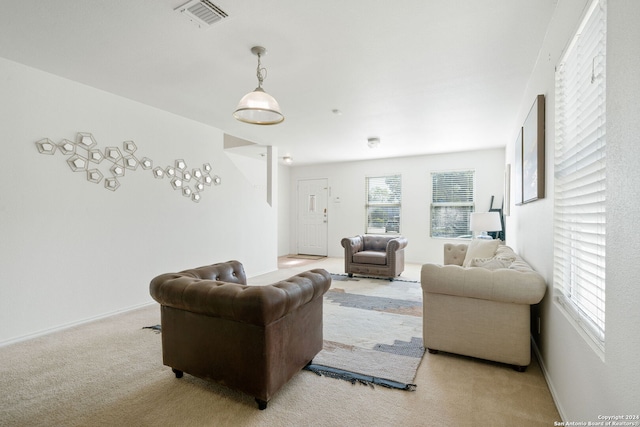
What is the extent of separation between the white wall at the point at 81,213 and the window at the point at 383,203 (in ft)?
13.6

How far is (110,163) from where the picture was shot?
3547 mm

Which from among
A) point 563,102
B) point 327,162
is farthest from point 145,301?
point 327,162

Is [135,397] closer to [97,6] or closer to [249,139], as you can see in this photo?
[97,6]

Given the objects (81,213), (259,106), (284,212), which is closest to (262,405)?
(259,106)

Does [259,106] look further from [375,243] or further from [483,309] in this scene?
[375,243]

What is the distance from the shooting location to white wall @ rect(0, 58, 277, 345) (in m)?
2.81

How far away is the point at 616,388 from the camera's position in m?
1.08

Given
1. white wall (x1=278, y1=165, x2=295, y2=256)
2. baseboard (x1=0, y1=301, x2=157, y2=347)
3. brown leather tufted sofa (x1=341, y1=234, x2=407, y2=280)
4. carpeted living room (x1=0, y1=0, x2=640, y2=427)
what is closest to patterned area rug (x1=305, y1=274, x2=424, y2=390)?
carpeted living room (x1=0, y1=0, x2=640, y2=427)

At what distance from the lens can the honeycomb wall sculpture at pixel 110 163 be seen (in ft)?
10.4

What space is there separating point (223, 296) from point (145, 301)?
2.73 meters

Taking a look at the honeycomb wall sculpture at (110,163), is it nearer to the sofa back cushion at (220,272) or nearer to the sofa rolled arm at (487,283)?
the sofa back cushion at (220,272)

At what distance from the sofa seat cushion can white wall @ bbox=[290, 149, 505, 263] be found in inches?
76.7

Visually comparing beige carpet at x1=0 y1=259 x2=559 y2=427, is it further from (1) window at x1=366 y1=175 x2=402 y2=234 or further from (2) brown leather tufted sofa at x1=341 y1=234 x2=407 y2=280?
(1) window at x1=366 y1=175 x2=402 y2=234

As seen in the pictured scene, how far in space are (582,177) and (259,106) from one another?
2.05 m
